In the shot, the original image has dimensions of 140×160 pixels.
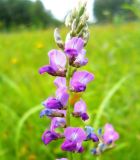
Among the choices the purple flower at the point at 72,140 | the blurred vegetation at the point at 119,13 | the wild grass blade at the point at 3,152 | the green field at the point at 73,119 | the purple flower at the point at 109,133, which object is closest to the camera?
the purple flower at the point at 72,140

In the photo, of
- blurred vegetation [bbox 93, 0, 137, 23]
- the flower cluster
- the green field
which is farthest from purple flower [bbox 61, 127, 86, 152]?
blurred vegetation [bbox 93, 0, 137, 23]

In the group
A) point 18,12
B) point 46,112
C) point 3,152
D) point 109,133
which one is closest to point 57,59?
point 46,112

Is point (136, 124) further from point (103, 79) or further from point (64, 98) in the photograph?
point (64, 98)

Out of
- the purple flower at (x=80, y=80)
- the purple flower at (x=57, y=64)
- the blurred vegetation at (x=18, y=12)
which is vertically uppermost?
the blurred vegetation at (x=18, y=12)

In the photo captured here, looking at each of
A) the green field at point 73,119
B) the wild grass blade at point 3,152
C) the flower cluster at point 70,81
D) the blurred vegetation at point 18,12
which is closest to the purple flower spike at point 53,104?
the flower cluster at point 70,81

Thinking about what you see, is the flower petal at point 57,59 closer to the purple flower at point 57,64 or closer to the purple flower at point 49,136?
the purple flower at point 57,64

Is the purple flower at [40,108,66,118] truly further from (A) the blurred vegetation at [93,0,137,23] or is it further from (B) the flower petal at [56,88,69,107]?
(A) the blurred vegetation at [93,0,137,23]

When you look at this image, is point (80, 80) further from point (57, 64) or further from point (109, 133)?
point (109, 133)

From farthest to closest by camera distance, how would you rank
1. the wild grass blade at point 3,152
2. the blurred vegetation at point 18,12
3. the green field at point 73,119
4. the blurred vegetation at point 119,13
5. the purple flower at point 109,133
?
the blurred vegetation at point 18,12, the blurred vegetation at point 119,13, the green field at point 73,119, the wild grass blade at point 3,152, the purple flower at point 109,133

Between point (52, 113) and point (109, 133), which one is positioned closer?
point (52, 113)
